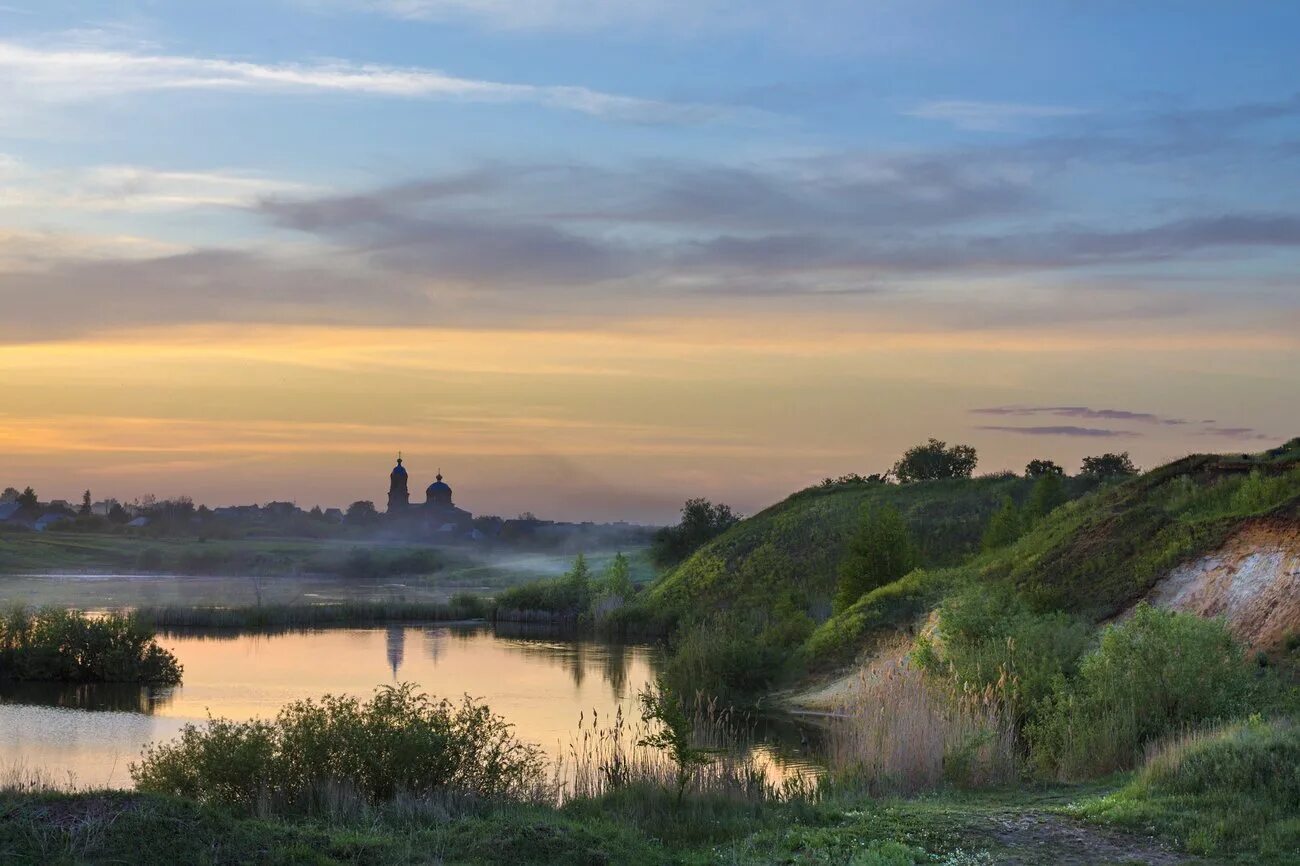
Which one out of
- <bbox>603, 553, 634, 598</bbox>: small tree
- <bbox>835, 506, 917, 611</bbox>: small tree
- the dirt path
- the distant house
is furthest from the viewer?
the distant house

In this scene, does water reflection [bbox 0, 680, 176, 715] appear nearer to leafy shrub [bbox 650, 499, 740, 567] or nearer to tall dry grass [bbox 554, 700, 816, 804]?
tall dry grass [bbox 554, 700, 816, 804]

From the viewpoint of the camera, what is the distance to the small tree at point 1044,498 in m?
54.8

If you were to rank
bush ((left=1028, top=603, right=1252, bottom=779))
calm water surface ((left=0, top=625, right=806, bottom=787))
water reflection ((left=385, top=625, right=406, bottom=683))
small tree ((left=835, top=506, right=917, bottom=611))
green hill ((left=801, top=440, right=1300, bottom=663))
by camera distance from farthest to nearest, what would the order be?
small tree ((left=835, top=506, right=917, bottom=611)) → water reflection ((left=385, top=625, right=406, bottom=683)) → green hill ((left=801, top=440, right=1300, bottom=663)) → calm water surface ((left=0, top=625, right=806, bottom=787)) → bush ((left=1028, top=603, right=1252, bottom=779))

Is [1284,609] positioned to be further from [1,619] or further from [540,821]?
[1,619]

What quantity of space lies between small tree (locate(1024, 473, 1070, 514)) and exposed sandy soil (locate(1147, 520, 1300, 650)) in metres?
22.2

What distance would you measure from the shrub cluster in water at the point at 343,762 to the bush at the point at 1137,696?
25.4 ft

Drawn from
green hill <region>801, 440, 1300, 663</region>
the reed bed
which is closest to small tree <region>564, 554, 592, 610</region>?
the reed bed

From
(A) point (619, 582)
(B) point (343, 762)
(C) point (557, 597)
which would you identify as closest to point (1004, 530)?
(A) point (619, 582)

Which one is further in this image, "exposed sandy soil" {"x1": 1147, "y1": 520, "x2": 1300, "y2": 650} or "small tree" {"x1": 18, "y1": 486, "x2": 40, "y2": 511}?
"small tree" {"x1": 18, "y1": 486, "x2": 40, "y2": 511}

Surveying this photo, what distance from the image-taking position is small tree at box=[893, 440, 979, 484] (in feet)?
291

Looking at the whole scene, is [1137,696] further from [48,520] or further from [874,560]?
[48,520]

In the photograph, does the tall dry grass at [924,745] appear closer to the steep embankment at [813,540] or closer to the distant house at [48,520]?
the steep embankment at [813,540]

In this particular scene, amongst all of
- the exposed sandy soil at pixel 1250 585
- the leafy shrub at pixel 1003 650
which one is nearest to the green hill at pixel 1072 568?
the exposed sandy soil at pixel 1250 585

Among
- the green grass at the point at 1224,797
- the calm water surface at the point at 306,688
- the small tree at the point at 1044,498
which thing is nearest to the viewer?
the green grass at the point at 1224,797
